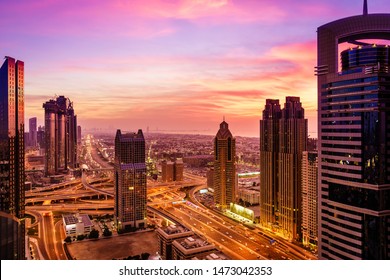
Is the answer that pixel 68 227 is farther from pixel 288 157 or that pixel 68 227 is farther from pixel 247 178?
pixel 247 178

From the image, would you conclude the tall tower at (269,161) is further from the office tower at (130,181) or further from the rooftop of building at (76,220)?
the rooftop of building at (76,220)

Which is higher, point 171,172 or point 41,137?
point 41,137

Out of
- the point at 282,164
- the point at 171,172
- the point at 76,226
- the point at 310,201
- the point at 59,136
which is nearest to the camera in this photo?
the point at 310,201

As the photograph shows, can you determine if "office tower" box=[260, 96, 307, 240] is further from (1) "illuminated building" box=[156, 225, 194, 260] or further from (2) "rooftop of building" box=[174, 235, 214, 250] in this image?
(2) "rooftop of building" box=[174, 235, 214, 250]

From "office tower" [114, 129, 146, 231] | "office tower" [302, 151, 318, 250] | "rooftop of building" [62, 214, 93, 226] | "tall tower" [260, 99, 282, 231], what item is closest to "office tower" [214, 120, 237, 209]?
"tall tower" [260, 99, 282, 231]

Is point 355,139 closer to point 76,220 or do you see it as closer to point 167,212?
point 76,220

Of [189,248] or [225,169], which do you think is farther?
[225,169]

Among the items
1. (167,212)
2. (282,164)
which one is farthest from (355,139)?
(167,212)
